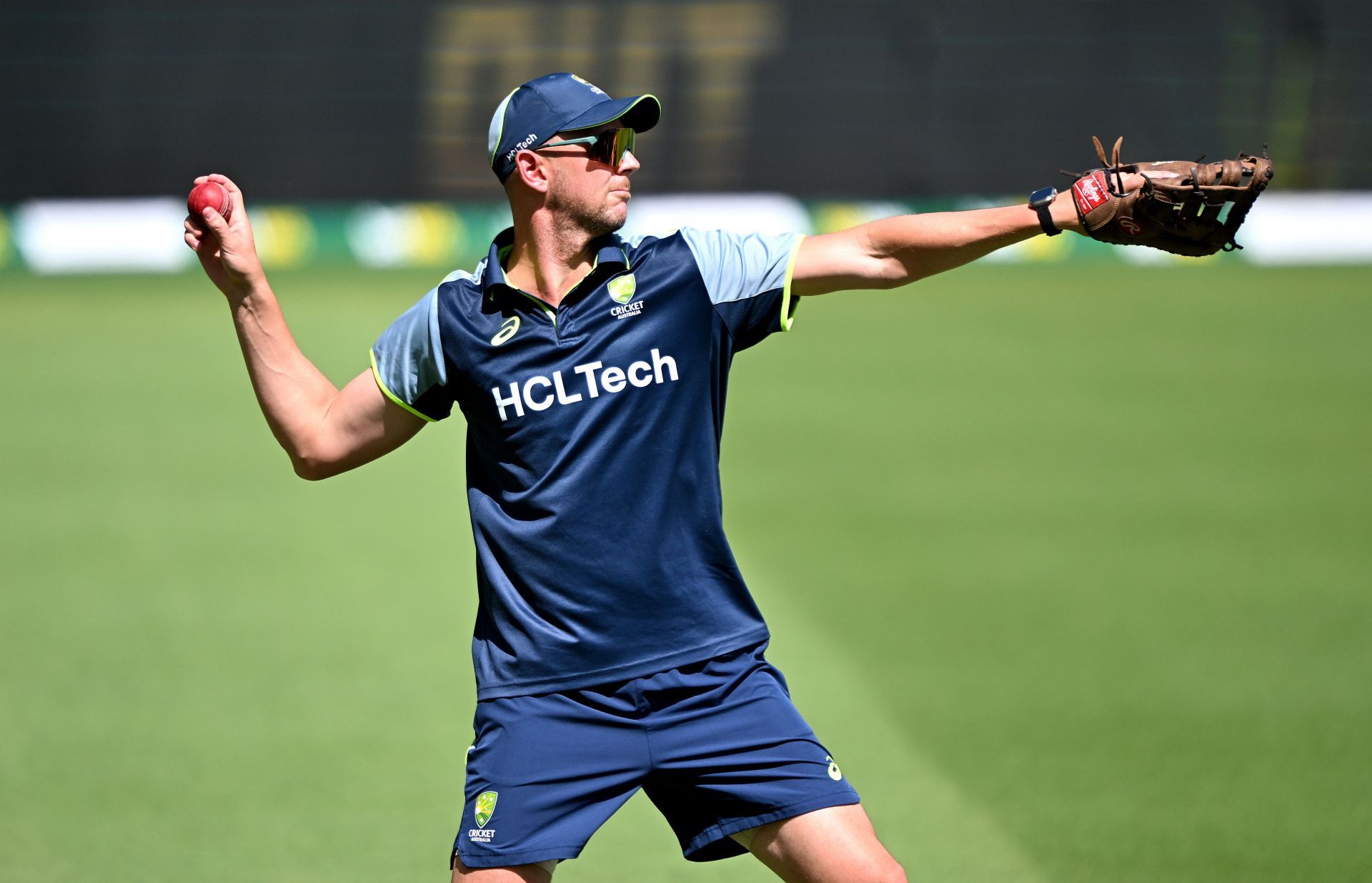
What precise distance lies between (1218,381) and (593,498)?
969 cm

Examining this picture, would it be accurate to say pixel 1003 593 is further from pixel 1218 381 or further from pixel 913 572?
pixel 1218 381

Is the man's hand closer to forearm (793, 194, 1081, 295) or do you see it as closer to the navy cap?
the navy cap

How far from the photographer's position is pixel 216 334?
15938 mm

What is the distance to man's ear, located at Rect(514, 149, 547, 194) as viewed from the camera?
428 centimetres

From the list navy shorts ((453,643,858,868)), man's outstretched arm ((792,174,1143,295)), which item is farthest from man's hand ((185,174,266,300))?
man's outstretched arm ((792,174,1143,295))

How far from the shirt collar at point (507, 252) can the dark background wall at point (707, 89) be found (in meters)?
14.4

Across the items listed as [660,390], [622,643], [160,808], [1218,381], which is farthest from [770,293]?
[1218,381]

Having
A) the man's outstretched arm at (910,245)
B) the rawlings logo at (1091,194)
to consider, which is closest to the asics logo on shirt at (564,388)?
the man's outstretched arm at (910,245)

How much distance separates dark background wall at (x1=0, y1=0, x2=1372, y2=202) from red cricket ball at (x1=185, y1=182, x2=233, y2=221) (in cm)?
1432

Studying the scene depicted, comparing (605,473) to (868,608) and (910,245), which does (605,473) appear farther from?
(868,608)

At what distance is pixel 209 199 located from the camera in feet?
14.4

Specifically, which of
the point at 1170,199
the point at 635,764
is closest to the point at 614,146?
the point at 1170,199

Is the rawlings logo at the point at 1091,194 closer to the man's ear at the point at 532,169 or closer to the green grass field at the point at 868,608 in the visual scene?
the man's ear at the point at 532,169

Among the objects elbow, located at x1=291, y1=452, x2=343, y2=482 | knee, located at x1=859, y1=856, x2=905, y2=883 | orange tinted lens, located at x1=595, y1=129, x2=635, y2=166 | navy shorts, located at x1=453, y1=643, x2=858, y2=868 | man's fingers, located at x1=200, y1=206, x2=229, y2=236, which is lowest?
knee, located at x1=859, y1=856, x2=905, y2=883
